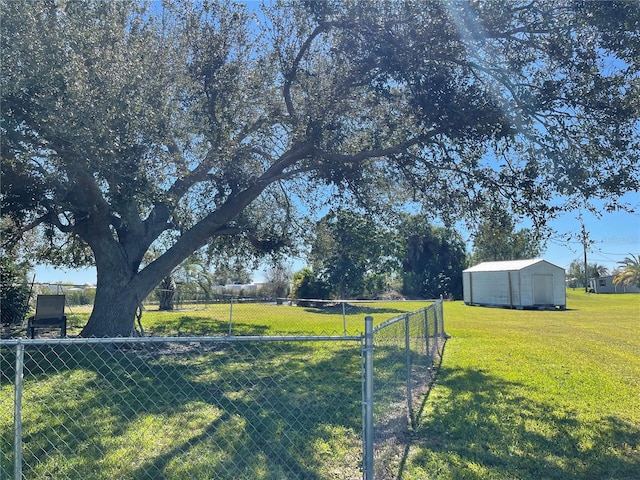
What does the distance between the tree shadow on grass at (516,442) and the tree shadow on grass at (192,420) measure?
84cm

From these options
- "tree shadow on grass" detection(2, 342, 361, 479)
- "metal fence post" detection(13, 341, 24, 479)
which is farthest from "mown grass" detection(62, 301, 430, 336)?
"metal fence post" detection(13, 341, 24, 479)

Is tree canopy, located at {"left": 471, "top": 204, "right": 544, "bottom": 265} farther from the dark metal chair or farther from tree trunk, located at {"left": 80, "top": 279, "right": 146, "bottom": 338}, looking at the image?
the dark metal chair

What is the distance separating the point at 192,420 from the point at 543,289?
29.0 m

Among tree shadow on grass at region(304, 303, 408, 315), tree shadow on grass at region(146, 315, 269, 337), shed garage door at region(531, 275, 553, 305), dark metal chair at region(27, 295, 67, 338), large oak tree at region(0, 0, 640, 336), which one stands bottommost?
tree shadow on grass at region(146, 315, 269, 337)

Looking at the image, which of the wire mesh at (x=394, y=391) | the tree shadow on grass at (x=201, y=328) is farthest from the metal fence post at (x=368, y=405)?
the tree shadow on grass at (x=201, y=328)

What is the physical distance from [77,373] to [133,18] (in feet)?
22.0

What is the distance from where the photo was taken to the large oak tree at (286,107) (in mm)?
7707

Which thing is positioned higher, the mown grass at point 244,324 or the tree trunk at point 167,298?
the tree trunk at point 167,298

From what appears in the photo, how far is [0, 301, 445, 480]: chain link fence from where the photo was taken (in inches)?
162

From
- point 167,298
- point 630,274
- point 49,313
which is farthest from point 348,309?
point 630,274

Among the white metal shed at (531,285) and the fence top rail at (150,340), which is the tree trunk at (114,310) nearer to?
the fence top rail at (150,340)

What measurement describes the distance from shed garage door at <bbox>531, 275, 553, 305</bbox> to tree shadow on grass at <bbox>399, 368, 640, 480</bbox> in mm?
25308

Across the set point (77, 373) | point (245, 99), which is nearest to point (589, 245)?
point (245, 99)

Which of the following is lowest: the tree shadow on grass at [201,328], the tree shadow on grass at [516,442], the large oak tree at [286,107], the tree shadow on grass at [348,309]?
the tree shadow on grass at [516,442]
